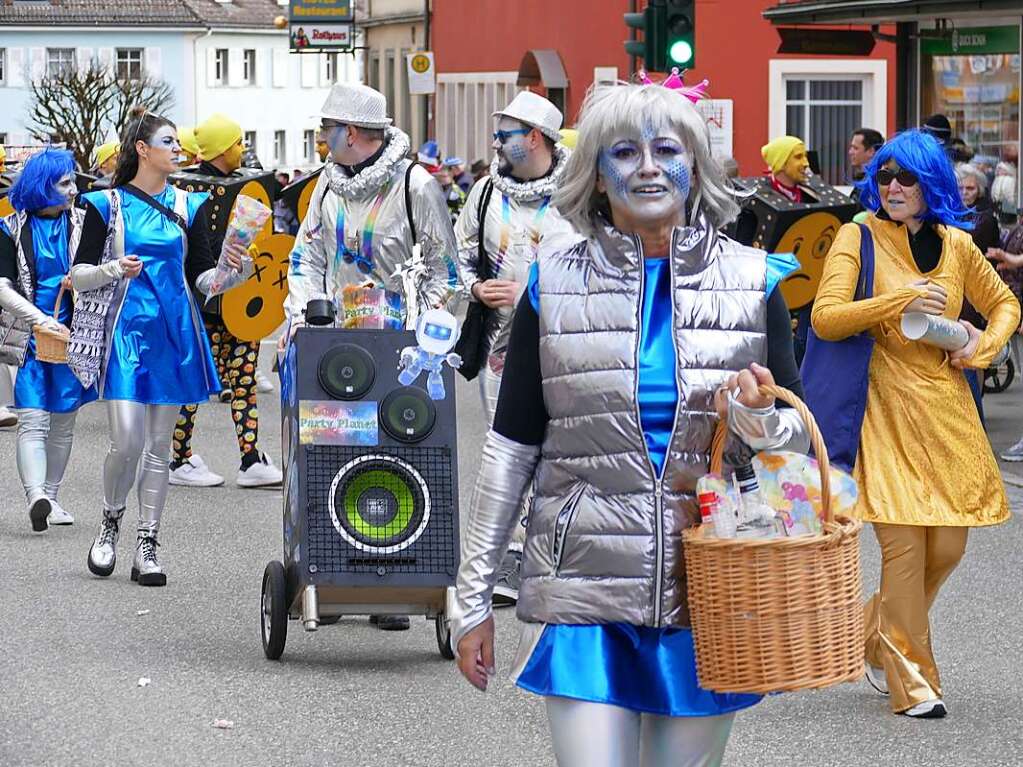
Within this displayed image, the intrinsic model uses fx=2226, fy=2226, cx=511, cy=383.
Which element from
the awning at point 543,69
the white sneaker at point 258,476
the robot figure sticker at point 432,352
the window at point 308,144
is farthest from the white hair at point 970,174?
the window at point 308,144

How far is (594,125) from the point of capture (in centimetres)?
402

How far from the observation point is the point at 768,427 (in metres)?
3.84

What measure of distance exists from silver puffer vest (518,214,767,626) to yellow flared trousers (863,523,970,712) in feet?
8.78

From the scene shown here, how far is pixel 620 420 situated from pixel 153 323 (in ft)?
16.3

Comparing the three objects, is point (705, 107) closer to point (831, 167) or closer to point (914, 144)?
point (831, 167)

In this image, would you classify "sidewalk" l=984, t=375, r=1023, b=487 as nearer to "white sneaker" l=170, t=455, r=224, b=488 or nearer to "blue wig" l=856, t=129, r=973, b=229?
"white sneaker" l=170, t=455, r=224, b=488

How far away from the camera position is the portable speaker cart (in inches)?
280

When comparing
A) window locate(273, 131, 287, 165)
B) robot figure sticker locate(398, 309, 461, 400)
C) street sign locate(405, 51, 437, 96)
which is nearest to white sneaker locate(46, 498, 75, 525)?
robot figure sticker locate(398, 309, 461, 400)

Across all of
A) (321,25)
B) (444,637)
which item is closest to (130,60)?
(321,25)

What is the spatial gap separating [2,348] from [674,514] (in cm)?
Result: 715

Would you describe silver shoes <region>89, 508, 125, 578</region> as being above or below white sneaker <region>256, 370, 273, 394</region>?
below

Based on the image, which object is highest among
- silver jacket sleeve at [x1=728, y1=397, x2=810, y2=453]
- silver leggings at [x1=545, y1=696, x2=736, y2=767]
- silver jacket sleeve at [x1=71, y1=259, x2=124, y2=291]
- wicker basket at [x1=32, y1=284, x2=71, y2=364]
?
silver jacket sleeve at [x1=71, y1=259, x2=124, y2=291]

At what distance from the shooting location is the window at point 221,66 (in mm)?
98750

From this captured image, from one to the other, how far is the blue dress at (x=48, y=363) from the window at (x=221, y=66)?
8948 cm
